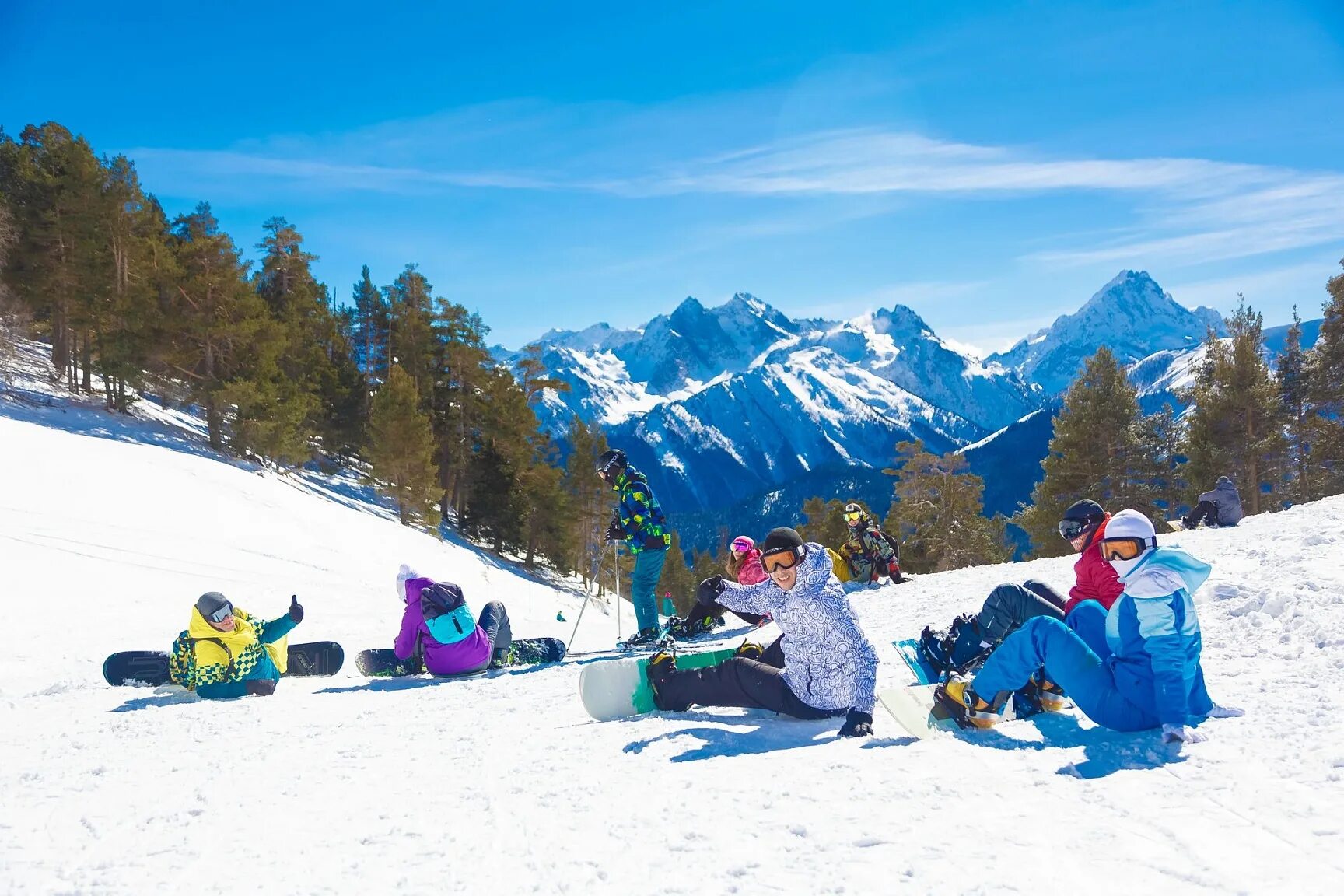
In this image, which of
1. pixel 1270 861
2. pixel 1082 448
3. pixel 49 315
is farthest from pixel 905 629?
pixel 49 315

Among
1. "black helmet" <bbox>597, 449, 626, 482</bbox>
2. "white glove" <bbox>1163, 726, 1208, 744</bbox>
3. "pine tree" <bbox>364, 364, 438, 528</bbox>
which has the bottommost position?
"white glove" <bbox>1163, 726, 1208, 744</bbox>

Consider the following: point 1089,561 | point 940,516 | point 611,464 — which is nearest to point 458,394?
point 940,516

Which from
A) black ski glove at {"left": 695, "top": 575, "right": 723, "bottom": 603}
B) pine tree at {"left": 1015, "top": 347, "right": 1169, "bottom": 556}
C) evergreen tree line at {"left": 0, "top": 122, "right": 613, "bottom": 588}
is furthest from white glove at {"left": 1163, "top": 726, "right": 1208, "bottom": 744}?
pine tree at {"left": 1015, "top": 347, "right": 1169, "bottom": 556}

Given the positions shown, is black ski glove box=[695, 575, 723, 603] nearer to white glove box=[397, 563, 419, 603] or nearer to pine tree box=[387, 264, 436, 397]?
white glove box=[397, 563, 419, 603]

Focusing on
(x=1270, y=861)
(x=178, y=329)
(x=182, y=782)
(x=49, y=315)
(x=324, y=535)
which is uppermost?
(x=49, y=315)

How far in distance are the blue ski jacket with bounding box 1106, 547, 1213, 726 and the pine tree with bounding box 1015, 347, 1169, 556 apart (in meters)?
27.9

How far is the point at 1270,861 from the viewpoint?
2.78 m

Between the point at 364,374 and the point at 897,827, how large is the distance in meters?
43.0

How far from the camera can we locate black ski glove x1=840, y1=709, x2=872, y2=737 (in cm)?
475

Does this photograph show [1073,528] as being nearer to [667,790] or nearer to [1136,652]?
[1136,652]

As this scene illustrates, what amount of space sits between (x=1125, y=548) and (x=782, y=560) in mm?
2000

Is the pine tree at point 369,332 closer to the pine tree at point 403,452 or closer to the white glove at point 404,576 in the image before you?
the pine tree at point 403,452

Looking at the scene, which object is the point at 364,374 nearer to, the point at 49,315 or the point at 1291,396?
the point at 49,315

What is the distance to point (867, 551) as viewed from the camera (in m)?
13.2
